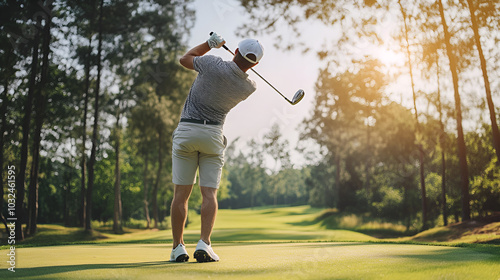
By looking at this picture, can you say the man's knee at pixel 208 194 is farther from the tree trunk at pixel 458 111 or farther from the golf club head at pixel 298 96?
the tree trunk at pixel 458 111

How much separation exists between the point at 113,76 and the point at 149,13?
17.2ft

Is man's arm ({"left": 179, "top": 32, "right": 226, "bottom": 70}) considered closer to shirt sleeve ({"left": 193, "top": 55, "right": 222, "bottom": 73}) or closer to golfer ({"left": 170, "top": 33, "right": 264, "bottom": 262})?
Answer: golfer ({"left": 170, "top": 33, "right": 264, "bottom": 262})

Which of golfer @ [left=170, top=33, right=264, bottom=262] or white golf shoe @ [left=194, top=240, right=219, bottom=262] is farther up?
golfer @ [left=170, top=33, right=264, bottom=262]

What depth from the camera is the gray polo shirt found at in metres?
4.12

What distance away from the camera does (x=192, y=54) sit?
4359mm

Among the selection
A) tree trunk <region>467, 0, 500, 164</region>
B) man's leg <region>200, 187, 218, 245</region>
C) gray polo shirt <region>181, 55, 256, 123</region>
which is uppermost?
tree trunk <region>467, 0, 500, 164</region>

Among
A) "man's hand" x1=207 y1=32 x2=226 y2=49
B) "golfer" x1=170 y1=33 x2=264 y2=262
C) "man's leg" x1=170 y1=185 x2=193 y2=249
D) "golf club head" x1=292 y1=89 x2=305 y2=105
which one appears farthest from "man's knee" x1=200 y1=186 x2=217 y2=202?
"golf club head" x1=292 y1=89 x2=305 y2=105

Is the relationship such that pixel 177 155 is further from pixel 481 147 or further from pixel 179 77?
pixel 179 77

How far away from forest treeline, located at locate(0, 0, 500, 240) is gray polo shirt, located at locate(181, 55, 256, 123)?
1019 centimetres

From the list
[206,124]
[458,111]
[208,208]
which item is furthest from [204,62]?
[458,111]

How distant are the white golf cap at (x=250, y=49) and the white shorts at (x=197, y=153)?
29.4 inches

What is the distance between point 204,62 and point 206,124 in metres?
0.59

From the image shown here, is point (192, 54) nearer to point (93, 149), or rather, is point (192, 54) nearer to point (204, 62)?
point (204, 62)

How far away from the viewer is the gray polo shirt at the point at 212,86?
4.12 m
